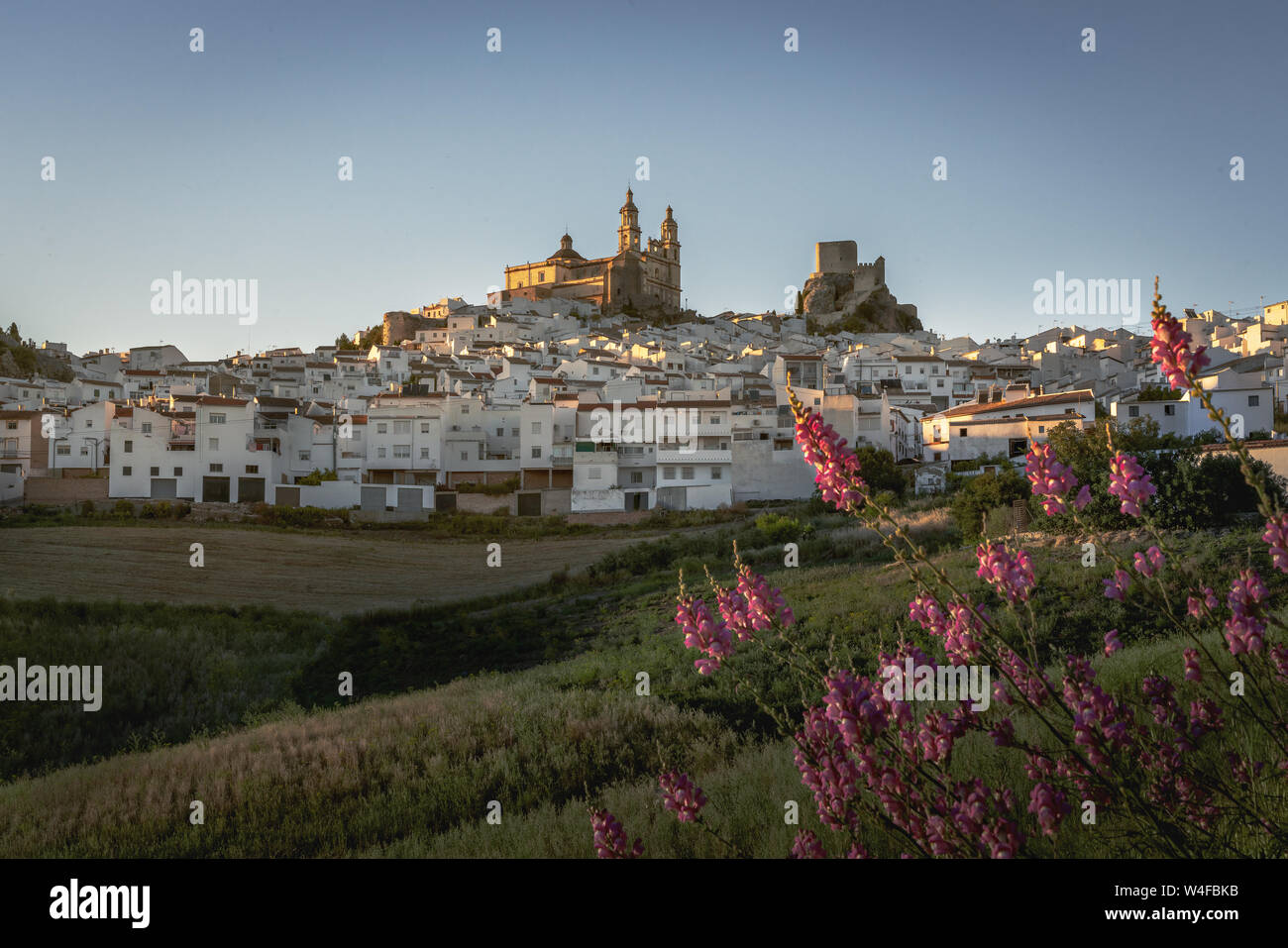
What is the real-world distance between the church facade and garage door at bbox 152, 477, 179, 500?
69.6 m

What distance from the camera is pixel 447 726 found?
8578 millimetres

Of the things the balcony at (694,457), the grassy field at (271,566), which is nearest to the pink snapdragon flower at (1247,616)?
the grassy field at (271,566)

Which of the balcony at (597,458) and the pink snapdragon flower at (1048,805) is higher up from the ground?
the balcony at (597,458)

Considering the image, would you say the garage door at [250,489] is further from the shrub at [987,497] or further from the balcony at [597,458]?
the shrub at [987,497]

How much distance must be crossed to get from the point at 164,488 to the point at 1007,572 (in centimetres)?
3420

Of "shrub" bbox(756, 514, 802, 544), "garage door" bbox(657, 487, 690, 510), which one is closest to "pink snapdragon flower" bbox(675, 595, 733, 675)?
"shrub" bbox(756, 514, 802, 544)

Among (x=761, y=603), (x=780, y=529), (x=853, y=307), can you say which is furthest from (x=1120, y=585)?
(x=853, y=307)

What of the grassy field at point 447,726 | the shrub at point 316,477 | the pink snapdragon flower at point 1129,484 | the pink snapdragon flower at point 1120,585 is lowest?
the grassy field at point 447,726

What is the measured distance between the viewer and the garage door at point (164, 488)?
3022 centimetres

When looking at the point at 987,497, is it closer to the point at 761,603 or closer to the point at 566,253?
the point at 761,603

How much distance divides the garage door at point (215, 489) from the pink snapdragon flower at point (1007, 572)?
32912 millimetres

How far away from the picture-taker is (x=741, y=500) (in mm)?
31844
